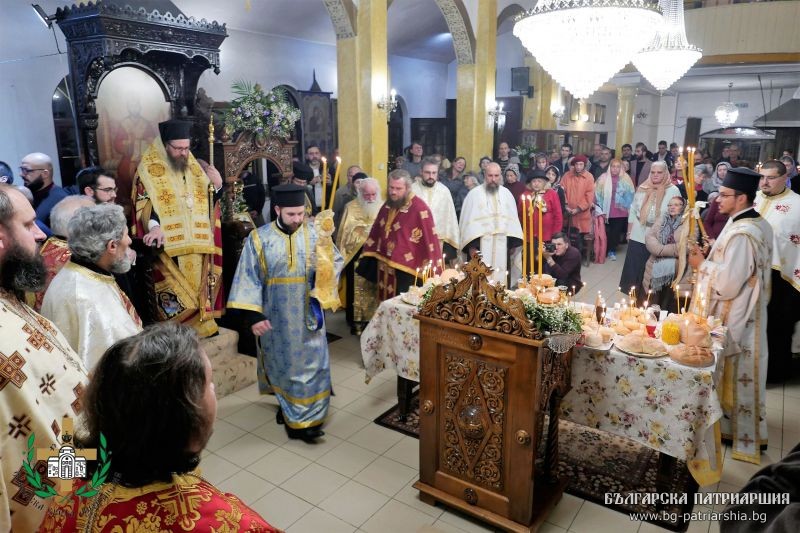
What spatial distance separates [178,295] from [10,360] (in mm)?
3166

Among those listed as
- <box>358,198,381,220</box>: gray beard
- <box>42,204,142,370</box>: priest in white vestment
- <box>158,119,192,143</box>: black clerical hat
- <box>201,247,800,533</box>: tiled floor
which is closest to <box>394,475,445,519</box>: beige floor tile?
<box>201,247,800,533</box>: tiled floor

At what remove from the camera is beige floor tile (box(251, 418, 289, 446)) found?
13.7 feet

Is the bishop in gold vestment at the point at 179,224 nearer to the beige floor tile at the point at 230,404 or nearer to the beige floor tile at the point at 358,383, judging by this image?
the beige floor tile at the point at 230,404

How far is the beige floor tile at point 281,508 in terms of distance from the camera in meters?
3.27

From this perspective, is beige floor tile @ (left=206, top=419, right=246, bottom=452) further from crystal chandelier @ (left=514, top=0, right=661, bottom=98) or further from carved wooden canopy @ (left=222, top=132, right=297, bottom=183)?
crystal chandelier @ (left=514, top=0, right=661, bottom=98)

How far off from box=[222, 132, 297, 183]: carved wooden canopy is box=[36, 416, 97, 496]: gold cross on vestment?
12.9 feet

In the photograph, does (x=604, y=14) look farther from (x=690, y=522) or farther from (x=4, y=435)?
(x=4, y=435)

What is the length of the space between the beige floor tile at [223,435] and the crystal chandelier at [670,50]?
16.7 ft

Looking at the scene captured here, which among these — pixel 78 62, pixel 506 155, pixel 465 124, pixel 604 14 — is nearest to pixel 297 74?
pixel 465 124

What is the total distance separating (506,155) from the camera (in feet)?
35.1

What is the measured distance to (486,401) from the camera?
3.01 m

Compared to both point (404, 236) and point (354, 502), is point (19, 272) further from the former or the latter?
point (404, 236)

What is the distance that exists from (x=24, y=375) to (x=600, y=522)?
9.60ft

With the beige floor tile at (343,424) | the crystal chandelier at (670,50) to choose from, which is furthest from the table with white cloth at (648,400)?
the crystal chandelier at (670,50)
